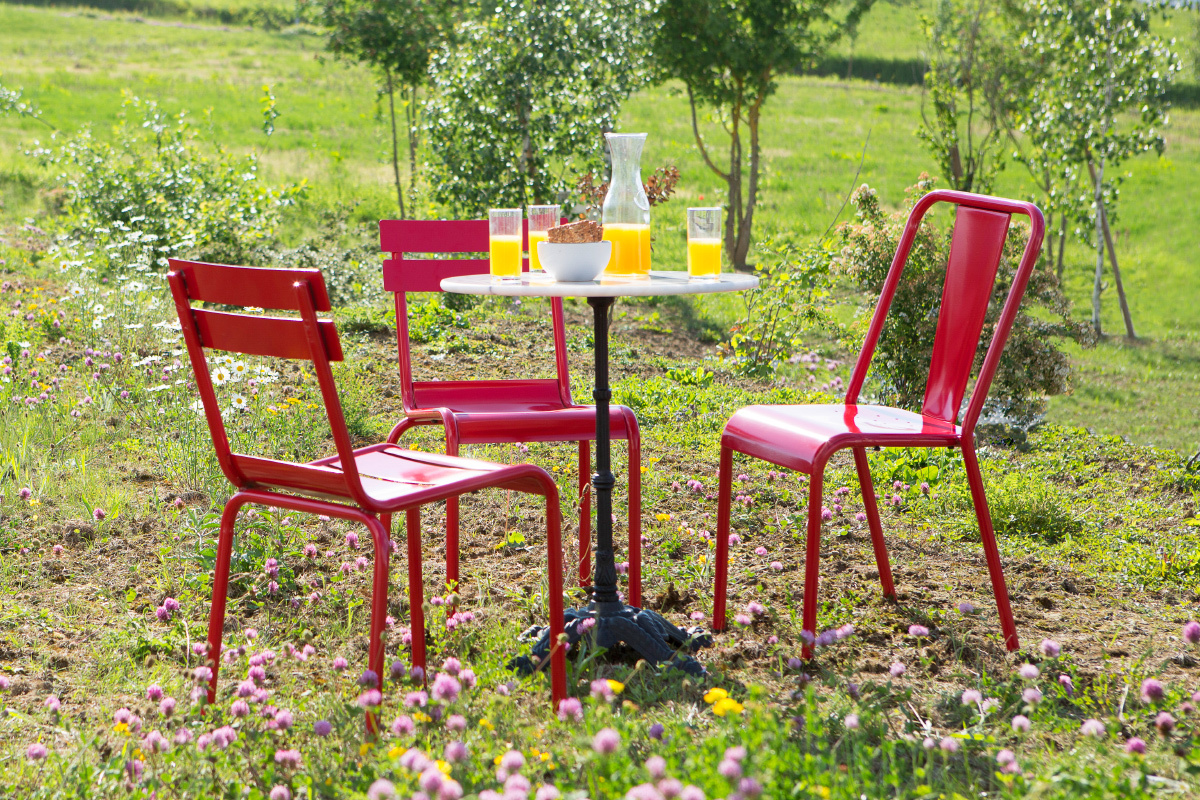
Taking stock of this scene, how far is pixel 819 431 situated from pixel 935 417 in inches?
16.6

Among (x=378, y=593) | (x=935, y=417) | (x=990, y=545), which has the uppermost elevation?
(x=935, y=417)

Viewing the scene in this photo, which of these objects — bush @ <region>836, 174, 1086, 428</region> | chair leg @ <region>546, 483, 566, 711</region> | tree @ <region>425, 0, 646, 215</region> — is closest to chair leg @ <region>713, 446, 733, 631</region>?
chair leg @ <region>546, 483, 566, 711</region>

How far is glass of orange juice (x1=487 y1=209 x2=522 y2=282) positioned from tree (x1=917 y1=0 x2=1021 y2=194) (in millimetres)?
6896

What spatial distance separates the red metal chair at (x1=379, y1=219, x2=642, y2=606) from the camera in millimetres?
2805

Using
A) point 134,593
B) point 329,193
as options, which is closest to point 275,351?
point 134,593

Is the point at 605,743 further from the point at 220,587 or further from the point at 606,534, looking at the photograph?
the point at 606,534

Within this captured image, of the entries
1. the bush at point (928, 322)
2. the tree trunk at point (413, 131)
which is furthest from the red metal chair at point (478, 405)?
the tree trunk at point (413, 131)

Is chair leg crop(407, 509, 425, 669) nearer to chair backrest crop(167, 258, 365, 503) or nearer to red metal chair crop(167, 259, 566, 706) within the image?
red metal chair crop(167, 259, 566, 706)

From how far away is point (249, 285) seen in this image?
6.57ft

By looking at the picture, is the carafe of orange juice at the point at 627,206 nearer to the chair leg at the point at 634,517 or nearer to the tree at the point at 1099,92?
the chair leg at the point at 634,517

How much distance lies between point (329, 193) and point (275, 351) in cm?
1065

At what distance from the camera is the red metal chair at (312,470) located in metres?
1.96

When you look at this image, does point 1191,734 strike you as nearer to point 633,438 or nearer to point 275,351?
point 633,438

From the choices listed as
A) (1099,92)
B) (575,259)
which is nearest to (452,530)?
(575,259)
